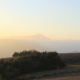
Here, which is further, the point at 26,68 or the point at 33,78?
the point at 26,68

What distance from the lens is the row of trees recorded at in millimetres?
37219

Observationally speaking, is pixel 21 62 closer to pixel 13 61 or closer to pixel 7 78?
pixel 13 61

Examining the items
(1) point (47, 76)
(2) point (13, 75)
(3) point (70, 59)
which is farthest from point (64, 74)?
(3) point (70, 59)

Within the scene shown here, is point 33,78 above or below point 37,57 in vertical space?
below

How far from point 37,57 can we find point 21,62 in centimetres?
377

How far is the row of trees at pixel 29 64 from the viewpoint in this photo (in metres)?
37.2

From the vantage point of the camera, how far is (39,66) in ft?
138

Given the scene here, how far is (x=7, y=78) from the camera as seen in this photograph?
35.8 m

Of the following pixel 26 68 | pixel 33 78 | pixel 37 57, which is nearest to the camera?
pixel 33 78

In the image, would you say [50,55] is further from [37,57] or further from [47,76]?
[47,76]

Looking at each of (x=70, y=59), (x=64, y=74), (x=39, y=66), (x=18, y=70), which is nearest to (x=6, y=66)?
(x=18, y=70)

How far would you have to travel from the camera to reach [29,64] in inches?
1638

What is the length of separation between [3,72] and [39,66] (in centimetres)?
703

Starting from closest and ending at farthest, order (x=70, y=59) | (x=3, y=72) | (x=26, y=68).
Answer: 1. (x=3, y=72)
2. (x=26, y=68)
3. (x=70, y=59)
